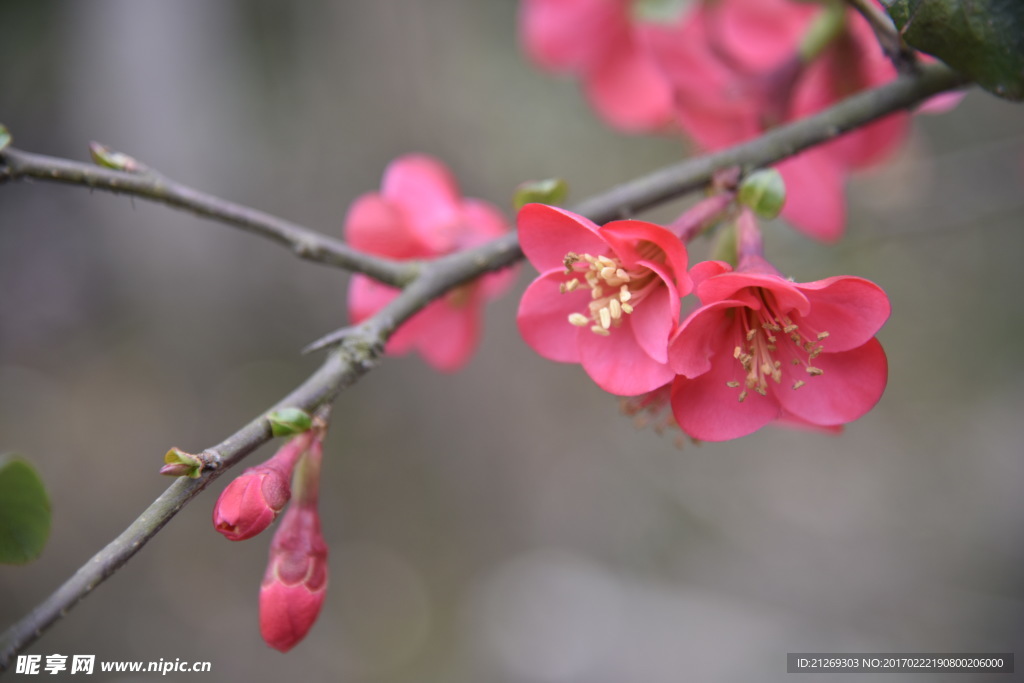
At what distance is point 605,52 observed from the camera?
885 millimetres

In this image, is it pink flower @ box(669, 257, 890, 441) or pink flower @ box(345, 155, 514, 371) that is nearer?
pink flower @ box(669, 257, 890, 441)

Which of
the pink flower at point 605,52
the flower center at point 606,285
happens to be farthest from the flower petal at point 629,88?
the flower center at point 606,285

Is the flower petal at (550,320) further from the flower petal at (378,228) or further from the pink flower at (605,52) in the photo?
the pink flower at (605,52)

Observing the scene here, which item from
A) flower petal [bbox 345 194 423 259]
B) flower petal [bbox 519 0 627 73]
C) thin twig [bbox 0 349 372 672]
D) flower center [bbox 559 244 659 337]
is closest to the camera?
thin twig [bbox 0 349 372 672]

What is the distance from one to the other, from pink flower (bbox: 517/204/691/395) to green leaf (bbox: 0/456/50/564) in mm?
303

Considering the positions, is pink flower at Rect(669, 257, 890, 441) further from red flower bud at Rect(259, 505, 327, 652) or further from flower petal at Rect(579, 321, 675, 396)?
red flower bud at Rect(259, 505, 327, 652)

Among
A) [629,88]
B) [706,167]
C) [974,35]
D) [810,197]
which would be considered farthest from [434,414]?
[974,35]

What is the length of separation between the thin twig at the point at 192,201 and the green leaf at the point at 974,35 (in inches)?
14.6

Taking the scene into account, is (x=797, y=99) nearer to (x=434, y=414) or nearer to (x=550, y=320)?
(x=550, y=320)

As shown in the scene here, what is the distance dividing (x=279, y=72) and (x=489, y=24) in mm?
738

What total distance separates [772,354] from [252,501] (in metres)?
0.36

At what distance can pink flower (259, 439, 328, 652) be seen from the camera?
405 mm

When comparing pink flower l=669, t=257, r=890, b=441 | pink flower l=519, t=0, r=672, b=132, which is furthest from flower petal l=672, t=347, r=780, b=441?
pink flower l=519, t=0, r=672, b=132

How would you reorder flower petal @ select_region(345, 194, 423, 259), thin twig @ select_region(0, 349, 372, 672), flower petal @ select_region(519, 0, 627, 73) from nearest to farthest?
thin twig @ select_region(0, 349, 372, 672)
flower petal @ select_region(345, 194, 423, 259)
flower petal @ select_region(519, 0, 627, 73)
